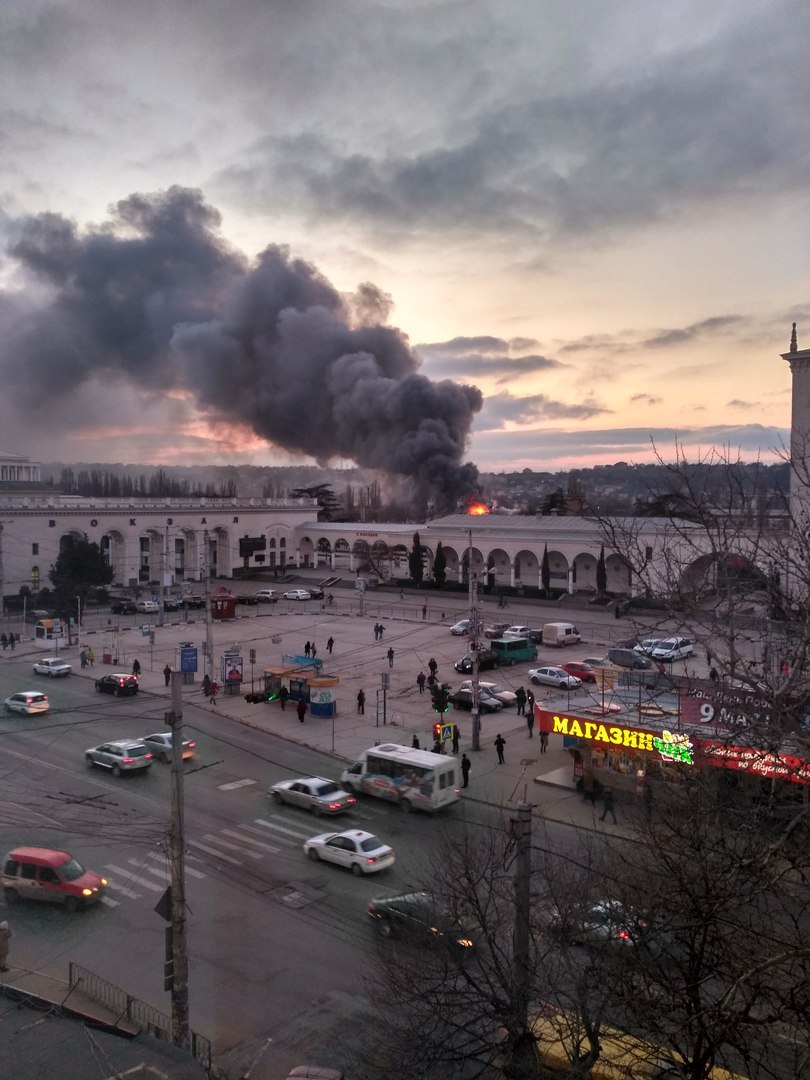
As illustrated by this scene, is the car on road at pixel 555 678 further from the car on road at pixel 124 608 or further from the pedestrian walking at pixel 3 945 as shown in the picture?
the car on road at pixel 124 608

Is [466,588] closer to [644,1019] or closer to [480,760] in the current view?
[480,760]

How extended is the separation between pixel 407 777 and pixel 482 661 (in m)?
11.0

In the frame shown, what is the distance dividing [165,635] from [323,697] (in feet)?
44.6

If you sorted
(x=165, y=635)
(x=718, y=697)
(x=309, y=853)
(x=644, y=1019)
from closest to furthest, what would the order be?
(x=644, y=1019) < (x=718, y=697) < (x=309, y=853) < (x=165, y=635)

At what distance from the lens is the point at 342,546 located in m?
51.1

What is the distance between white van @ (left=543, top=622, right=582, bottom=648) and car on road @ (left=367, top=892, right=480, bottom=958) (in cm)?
1896

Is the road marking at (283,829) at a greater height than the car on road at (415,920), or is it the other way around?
the car on road at (415,920)

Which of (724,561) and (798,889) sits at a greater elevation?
(724,561)

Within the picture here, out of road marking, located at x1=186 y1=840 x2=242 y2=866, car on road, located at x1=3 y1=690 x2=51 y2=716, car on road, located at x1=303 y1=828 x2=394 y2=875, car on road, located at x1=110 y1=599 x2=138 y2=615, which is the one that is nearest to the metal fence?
road marking, located at x1=186 y1=840 x2=242 y2=866

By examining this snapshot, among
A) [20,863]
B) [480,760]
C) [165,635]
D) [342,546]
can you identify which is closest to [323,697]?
[480,760]

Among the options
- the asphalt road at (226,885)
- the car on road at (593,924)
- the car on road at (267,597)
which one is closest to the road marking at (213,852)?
the asphalt road at (226,885)

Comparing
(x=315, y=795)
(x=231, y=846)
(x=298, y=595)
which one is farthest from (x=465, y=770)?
(x=298, y=595)

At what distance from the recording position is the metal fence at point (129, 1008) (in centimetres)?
641

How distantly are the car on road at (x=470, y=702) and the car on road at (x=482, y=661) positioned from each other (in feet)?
10.0
